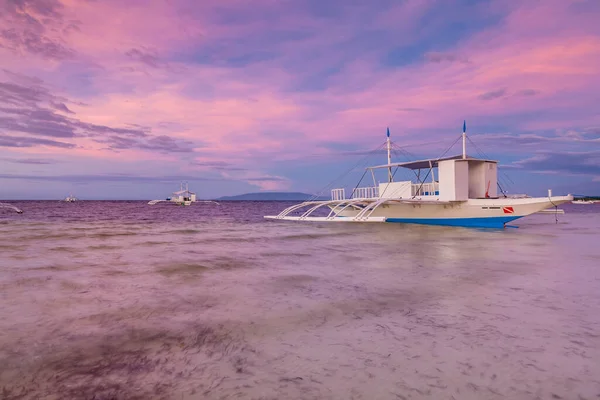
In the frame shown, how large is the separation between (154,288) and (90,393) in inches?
A: 225

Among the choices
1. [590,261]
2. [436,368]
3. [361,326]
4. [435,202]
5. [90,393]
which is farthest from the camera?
[435,202]

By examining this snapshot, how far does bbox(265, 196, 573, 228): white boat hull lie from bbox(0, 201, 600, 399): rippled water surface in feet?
43.7

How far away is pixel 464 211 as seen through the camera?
89.6ft

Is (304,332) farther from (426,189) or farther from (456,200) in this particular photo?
(426,189)

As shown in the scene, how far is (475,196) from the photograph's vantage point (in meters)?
28.3

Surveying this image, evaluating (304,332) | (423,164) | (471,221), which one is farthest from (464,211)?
(304,332)

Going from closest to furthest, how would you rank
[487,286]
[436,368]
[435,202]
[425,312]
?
[436,368] → [425,312] → [487,286] → [435,202]

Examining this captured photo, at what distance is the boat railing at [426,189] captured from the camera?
29.1 m

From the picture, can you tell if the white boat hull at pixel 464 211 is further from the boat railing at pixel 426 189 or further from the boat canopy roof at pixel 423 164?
the boat canopy roof at pixel 423 164

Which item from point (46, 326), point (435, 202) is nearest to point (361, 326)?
point (46, 326)

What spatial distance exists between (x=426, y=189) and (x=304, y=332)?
26615mm

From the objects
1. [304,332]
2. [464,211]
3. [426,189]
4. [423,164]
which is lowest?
[304,332]

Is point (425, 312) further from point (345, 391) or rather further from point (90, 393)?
point (90, 393)

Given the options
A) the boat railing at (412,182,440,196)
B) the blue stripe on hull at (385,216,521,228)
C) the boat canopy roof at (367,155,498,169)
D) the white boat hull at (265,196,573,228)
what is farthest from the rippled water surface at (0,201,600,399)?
the boat railing at (412,182,440,196)
